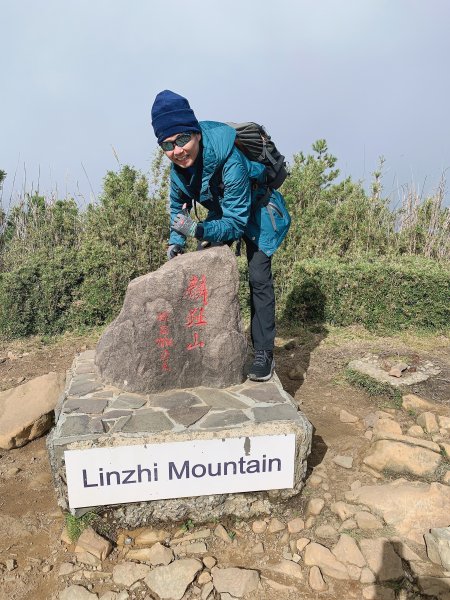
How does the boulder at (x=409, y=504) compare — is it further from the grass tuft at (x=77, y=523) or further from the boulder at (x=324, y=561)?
the grass tuft at (x=77, y=523)

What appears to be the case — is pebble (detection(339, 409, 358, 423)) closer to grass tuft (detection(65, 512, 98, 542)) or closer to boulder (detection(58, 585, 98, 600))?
grass tuft (detection(65, 512, 98, 542))

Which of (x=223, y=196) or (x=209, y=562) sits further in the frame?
(x=223, y=196)

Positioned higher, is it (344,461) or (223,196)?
(223,196)

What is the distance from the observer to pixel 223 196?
3568mm

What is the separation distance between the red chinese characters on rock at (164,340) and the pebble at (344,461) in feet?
4.76

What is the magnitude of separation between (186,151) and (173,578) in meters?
2.62

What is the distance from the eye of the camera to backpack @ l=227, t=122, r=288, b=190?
3.60 m

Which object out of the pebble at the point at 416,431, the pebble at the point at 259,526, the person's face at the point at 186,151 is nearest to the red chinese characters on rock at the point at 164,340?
the person's face at the point at 186,151

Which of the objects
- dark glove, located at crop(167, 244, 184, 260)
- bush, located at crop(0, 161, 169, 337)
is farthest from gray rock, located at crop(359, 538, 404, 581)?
bush, located at crop(0, 161, 169, 337)

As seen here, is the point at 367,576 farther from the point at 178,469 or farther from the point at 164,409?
the point at 164,409

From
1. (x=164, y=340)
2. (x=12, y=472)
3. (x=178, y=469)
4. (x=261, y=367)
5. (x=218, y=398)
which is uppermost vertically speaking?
(x=164, y=340)

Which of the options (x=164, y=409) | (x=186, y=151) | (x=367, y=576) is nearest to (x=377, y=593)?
(x=367, y=576)

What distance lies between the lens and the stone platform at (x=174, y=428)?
307 centimetres

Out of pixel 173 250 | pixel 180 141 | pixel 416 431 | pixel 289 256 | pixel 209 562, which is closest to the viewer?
pixel 209 562
